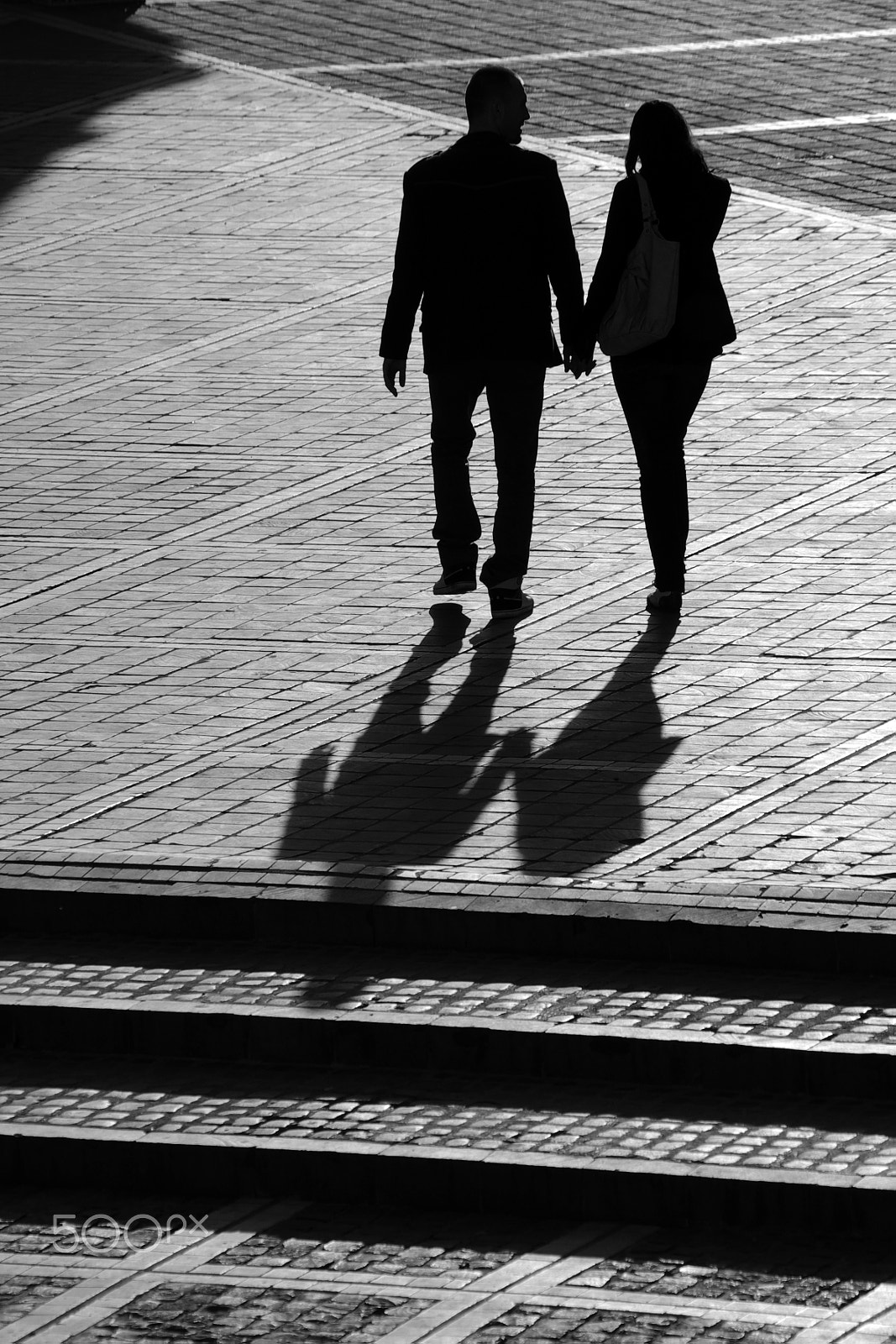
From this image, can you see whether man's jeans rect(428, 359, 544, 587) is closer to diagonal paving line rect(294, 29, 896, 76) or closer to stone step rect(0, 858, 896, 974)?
stone step rect(0, 858, 896, 974)

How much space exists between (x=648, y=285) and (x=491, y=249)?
62 centimetres

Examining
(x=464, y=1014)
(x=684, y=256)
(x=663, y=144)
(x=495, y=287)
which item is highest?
(x=663, y=144)

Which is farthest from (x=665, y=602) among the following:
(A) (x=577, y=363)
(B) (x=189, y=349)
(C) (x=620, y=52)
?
(C) (x=620, y=52)

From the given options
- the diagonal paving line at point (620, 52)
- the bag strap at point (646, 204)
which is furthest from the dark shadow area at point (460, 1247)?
the diagonal paving line at point (620, 52)

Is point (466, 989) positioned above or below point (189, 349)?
below

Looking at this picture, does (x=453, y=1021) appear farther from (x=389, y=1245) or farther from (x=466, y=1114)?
(x=389, y=1245)

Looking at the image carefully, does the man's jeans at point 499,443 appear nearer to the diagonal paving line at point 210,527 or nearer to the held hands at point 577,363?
the held hands at point 577,363

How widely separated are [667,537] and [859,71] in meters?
12.8

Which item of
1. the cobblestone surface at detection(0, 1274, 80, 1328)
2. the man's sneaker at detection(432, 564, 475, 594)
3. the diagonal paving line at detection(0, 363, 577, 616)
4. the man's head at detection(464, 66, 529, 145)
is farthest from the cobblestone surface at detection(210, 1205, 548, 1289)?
the man's head at detection(464, 66, 529, 145)

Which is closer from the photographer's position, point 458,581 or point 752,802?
point 752,802

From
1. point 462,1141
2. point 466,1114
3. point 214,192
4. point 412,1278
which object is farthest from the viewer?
→ point 214,192

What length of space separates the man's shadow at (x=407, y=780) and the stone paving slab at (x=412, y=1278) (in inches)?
51.4

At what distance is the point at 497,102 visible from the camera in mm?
8828

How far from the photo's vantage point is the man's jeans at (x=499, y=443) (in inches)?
354
